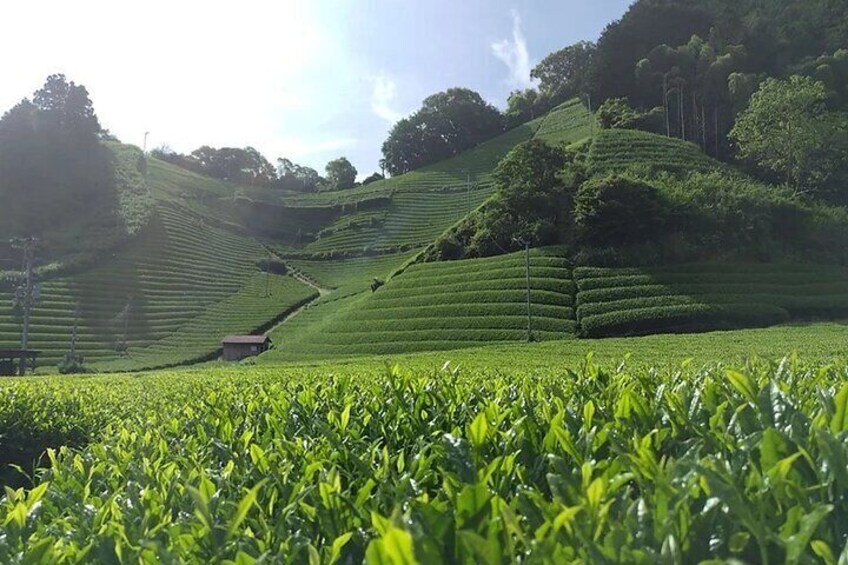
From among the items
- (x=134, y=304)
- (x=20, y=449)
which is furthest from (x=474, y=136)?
(x=20, y=449)

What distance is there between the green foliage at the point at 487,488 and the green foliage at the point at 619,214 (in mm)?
29258

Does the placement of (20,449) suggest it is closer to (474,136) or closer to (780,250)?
(780,250)

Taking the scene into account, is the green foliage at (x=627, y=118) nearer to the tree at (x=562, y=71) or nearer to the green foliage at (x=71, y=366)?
the tree at (x=562, y=71)

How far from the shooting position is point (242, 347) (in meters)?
33.3

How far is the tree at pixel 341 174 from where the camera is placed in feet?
281

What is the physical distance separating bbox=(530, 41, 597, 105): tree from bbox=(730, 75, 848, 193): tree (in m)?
40.1

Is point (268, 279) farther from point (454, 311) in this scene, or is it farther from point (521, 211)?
point (454, 311)

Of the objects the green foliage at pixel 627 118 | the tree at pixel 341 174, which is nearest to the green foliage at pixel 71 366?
the green foliage at pixel 627 118

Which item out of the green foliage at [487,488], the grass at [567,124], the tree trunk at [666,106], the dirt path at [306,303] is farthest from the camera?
the grass at [567,124]

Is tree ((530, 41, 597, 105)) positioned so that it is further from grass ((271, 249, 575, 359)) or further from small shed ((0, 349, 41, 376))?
small shed ((0, 349, 41, 376))

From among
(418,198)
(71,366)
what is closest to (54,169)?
(418,198)

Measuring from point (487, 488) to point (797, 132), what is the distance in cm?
4429

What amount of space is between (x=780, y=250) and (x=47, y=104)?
63.2m

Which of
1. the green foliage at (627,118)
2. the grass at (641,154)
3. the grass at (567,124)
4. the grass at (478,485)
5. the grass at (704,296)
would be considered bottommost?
the grass at (478,485)
